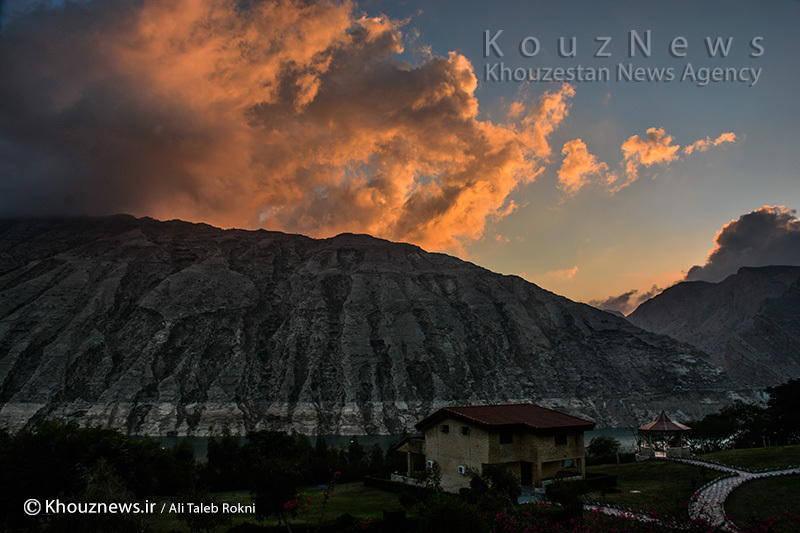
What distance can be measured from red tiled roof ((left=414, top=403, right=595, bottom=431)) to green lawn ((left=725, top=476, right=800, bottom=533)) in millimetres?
9472

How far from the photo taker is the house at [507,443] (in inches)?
1239

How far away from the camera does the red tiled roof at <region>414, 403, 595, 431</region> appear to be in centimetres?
3181

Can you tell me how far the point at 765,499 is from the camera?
23250 mm

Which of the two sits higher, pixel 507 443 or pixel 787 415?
pixel 507 443

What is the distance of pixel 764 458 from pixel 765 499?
13.3m

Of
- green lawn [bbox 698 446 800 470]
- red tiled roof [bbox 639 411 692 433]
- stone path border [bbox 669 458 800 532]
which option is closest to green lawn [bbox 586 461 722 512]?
stone path border [bbox 669 458 800 532]

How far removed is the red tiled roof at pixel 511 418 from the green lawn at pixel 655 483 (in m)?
4.34

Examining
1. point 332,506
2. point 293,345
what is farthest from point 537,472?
point 293,345

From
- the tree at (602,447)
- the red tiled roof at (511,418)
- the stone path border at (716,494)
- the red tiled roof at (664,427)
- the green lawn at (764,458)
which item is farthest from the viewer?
the tree at (602,447)

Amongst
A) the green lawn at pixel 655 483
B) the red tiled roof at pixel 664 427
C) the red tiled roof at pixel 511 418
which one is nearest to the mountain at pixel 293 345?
the red tiled roof at pixel 664 427

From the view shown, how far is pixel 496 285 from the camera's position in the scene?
162 m

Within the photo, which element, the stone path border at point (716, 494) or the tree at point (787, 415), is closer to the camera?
the stone path border at point (716, 494)

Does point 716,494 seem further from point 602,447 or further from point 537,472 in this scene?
point 602,447

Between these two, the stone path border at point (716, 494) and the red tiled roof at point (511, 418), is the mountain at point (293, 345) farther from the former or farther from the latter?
the stone path border at point (716, 494)
